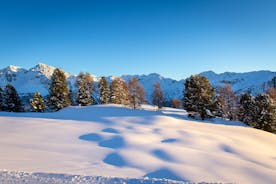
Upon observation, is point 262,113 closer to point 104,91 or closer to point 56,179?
point 104,91

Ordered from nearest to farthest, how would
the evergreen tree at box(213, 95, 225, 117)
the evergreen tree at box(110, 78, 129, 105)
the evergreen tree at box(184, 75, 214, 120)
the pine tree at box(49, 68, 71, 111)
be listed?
1. the evergreen tree at box(184, 75, 214, 120)
2. the evergreen tree at box(213, 95, 225, 117)
3. the pine tree at box(49, 68, 71, 111)
4. the evergreen tree at box(110, 78, 129, 105)

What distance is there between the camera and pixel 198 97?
→ 151 feet

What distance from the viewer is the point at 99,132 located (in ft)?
88.1

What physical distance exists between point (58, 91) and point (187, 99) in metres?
23.9

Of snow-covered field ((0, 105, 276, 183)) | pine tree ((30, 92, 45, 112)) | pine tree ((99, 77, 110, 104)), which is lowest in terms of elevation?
snow-covered field ((0, 105, 276, 183))

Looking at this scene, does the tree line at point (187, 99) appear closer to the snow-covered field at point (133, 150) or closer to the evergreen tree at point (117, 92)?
the evergreen tree at point (117, 92)

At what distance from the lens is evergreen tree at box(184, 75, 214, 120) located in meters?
45.8

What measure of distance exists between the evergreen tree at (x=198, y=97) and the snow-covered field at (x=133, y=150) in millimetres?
11680

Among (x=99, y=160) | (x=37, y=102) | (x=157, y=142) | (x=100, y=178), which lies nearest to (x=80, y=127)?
(x=157, y=142)

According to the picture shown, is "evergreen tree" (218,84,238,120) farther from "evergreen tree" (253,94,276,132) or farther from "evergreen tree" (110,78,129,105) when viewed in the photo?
"evergreen tree" (110,78,129,105)

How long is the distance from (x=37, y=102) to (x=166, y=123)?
107 feet

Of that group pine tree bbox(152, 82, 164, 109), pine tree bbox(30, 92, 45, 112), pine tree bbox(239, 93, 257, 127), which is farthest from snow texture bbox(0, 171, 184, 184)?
pine tree bbox(152, 82, 164, 109)

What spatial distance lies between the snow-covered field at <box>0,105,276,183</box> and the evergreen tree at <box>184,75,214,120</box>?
11680 mm

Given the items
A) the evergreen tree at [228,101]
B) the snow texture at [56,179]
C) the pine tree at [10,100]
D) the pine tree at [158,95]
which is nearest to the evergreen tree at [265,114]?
the evergreen tree at [228,101]
